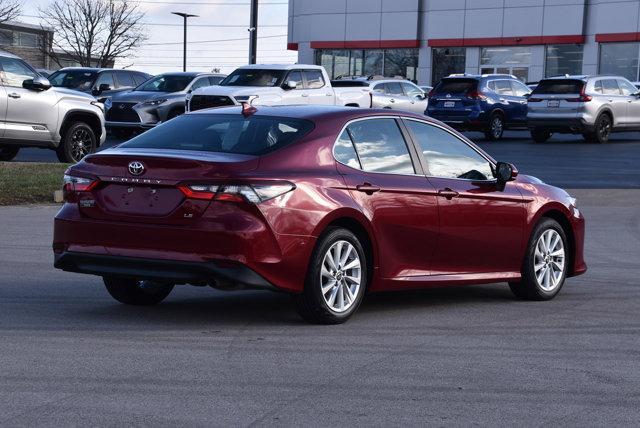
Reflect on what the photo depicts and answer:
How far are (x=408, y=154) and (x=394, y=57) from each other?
55.6 meters

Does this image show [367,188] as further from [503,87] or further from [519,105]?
[519,105]

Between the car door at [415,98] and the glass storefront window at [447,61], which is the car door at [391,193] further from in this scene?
the glass storefront window at [447,61]

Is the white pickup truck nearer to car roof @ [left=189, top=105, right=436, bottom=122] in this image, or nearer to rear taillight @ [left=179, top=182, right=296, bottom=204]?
car roof @ [left=189, top=105, right=436, bottom=122]

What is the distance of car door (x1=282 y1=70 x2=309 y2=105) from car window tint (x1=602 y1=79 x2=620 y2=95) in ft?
29.9

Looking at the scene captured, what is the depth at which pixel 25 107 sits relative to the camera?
2050 centimetres

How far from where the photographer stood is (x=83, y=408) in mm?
5895

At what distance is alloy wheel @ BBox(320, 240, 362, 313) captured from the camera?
8266 millimetres

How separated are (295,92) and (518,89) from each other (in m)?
9.74

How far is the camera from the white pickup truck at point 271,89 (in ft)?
93.5

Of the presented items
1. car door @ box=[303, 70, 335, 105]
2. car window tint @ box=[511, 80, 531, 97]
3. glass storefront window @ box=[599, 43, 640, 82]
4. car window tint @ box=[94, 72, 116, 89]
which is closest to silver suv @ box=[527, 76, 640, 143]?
car window tint @ box=[511, 80, 531, 97]

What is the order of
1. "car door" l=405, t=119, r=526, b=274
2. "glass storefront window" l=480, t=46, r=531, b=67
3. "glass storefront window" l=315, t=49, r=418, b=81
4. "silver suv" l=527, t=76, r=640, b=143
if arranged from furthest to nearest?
"glass storefront window" l=315, t=49, r=418, b=81
"glass storefront window" l=480, t=46, r=531, b=67
"silver suv" l=527, t=76, r=640, b=143
"car door" l=405, t=119, r=526, b=274

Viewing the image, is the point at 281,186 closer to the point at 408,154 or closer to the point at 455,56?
the point at 408,154

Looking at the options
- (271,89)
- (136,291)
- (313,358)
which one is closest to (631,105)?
(271,89)

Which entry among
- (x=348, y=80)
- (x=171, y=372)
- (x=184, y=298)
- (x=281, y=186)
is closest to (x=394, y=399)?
(x=171, y=372)
